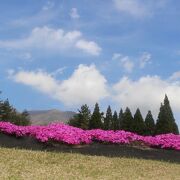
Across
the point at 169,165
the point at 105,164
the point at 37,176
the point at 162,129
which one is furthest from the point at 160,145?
the point at 162,129

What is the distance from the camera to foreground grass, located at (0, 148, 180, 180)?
49.4ft

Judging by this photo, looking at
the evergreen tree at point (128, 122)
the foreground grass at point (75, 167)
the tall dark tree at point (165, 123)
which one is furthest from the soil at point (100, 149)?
the evergreen tree at point (128, 122)

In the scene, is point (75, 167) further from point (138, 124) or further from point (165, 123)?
point (138, 124)

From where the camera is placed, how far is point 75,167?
56.2ft

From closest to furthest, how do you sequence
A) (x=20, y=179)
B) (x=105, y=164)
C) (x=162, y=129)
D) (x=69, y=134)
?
(x=20, y=179) → (x=105, y=164) → (x=69, y=134) → (x=162, y=129)

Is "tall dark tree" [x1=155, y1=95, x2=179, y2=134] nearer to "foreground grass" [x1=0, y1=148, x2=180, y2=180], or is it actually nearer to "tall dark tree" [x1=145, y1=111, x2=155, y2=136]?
"tall dark tree" [x1=145, y1=111, x2=155, y2=136]

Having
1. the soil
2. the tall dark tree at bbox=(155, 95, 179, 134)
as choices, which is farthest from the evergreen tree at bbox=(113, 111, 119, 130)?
the soil

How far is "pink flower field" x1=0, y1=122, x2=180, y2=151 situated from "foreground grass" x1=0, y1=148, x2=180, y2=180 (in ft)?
11.2

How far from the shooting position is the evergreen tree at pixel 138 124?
67012 millimetres

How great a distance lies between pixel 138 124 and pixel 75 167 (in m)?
51.0

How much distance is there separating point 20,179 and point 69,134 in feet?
33.5

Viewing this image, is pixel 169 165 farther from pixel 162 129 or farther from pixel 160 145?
pixel 162 129

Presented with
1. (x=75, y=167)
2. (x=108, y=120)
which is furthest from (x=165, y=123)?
(x=75, y=167)

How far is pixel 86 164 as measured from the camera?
18016mm
